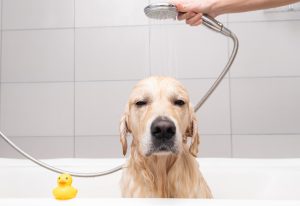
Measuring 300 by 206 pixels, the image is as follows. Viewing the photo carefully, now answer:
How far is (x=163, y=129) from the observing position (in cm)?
125

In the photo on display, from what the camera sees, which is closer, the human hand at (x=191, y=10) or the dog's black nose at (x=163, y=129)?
the dog's black nose at (x=163, y=129)

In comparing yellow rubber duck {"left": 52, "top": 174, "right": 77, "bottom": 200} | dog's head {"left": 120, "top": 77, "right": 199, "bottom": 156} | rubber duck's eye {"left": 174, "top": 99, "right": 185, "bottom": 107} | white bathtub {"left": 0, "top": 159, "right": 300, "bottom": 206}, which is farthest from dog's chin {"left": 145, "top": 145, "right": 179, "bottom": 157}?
white bathtub {"left": 0, "top": 159, "right": 300, "bottom": 206}

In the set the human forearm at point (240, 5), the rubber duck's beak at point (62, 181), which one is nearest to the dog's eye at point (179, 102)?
the human forearm at point (240, 5)

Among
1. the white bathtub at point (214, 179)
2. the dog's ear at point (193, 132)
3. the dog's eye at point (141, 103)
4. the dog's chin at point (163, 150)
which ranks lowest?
the white bathtub at point (214, 179)

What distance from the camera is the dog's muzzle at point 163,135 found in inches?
49.3

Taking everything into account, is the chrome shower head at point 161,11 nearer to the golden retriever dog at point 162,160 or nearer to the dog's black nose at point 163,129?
the golden retriever dog at point 162,160

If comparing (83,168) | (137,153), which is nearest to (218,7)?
(137,153)

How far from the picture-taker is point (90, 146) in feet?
8.35

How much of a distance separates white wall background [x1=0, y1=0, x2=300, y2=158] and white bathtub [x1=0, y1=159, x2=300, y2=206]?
1.62 ft

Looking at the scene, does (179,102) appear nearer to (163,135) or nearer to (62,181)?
(163,135)

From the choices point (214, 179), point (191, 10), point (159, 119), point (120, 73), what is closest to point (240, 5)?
point (191, 10)

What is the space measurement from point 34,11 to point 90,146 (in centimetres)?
107

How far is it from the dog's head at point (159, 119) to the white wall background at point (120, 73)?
100 cm

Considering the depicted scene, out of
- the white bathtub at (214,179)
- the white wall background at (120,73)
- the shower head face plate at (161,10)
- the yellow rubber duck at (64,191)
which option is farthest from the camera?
the white wall background at (120,73)
